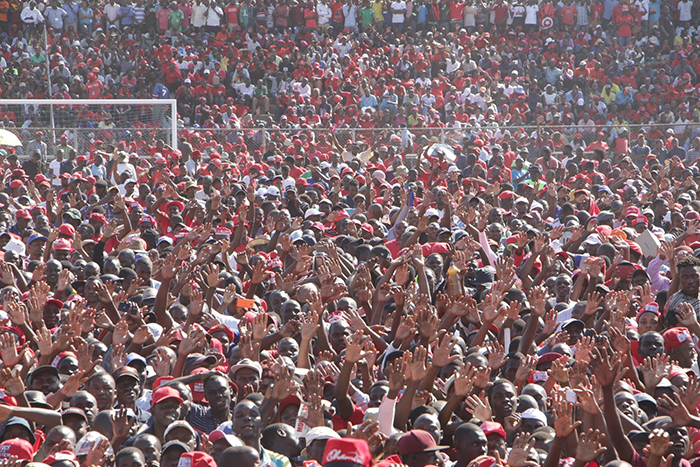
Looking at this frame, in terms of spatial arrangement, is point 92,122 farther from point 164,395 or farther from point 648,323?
point 164,395

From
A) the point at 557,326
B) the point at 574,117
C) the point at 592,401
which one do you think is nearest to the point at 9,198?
the point at 557,326

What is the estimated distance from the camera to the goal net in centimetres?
1817

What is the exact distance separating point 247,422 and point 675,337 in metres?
3.05

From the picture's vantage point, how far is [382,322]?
28.9 ft

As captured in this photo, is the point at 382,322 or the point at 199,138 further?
the point at 199,138

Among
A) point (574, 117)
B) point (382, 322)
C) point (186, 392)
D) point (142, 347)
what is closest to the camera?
point (186, 392)

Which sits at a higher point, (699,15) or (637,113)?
(699,15)

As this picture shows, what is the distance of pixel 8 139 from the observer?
16953 millimetres

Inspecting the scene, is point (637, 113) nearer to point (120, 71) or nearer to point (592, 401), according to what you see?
point (120, 71)

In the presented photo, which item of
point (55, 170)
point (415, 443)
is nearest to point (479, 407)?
point (415, 443)

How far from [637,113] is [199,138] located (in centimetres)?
992

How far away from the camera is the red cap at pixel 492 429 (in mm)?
5805

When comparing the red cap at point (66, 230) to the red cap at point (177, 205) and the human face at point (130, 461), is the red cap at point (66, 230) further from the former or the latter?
the human face at point (130, 461)

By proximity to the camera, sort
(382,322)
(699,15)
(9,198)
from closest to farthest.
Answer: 1. (382,322)
2. (9,198)
3. (699,15)
